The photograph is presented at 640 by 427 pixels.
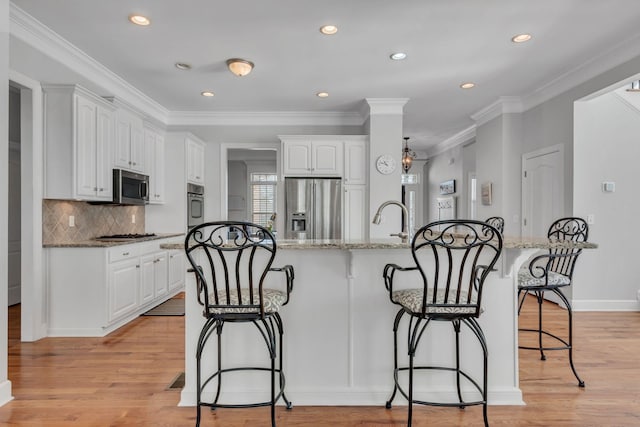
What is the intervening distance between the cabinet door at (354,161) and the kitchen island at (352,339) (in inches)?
124

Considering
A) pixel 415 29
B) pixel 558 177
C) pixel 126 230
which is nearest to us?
pixel 415 29

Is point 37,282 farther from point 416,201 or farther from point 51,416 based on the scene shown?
point 416,201

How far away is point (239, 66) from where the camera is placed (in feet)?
12.4

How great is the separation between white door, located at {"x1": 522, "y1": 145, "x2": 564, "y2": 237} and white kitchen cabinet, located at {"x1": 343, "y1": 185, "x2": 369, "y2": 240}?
7.09 ft

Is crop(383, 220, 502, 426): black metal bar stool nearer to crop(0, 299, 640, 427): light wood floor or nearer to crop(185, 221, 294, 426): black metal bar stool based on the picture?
crop(0, 299, 640, 427): light wood floor

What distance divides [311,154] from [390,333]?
3.47 m

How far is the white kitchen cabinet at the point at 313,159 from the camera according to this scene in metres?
5.29

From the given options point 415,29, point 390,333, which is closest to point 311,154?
point 415,29

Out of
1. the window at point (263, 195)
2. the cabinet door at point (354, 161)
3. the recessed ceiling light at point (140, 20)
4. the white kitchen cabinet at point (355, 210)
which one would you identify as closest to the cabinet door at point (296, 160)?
the cabinet door at point (354, 161)

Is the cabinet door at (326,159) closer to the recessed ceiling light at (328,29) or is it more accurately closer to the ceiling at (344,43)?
the ceiling at (344,43)

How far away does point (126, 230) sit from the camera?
4836 millimetres

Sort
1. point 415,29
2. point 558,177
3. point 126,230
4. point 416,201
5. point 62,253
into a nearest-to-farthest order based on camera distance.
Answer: point 415,29
point 62,253
point 558,177
point 126,230
point 416,201

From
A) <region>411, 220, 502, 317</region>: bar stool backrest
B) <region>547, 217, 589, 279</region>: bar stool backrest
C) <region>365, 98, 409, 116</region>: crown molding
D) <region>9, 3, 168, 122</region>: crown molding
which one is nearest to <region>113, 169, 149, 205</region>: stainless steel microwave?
<region>9, 3, 168, 122</region>: crown molding

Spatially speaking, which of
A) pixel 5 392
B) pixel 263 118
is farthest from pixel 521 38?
pixel 5 392
